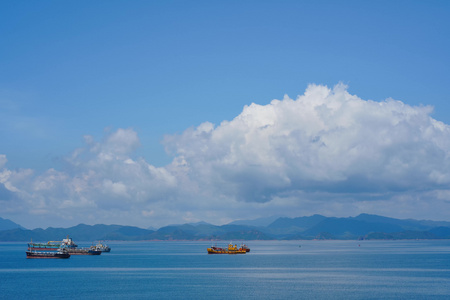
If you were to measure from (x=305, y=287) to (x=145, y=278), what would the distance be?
158 feet

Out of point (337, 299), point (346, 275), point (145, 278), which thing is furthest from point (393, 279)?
point (145, 278)

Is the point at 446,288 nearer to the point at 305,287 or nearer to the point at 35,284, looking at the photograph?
the point at 305,287

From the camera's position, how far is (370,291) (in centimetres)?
11019

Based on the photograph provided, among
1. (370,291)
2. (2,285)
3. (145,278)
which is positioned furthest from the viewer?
(145,278)

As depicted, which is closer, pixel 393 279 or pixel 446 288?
pixel 446 288

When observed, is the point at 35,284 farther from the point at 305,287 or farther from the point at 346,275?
the point at 346,275

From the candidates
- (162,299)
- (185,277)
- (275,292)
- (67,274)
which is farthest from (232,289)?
(67,274)

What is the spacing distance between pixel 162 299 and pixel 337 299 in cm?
3571

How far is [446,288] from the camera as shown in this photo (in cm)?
11412

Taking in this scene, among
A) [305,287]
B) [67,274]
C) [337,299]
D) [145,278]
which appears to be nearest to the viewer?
[337,299]

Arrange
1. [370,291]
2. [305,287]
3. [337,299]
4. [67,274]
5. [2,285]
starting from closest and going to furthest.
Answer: [337,299]
[370,291]
[305,287]
[2,285]
[67,274]

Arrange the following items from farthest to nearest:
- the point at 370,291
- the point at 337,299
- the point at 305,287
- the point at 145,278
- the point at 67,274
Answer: the point at 67,274 < the point at 145,278 < the point at 305,287 < the point at 370,291 < the point at 337,299

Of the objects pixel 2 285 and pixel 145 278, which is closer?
pixel 2 285

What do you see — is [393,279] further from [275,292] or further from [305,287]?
[275,292]
